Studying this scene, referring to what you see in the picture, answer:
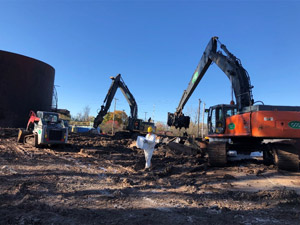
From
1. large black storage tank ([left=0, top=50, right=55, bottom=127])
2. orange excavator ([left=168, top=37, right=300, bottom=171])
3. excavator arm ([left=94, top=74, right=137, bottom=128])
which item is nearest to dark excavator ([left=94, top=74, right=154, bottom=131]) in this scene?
excavator arm ([left=94, top=74, right=137, bottom=128])

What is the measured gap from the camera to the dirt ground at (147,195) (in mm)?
3975

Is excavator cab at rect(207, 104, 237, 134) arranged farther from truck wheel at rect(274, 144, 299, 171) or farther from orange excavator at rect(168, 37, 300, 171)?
truck wheel at rect(274, 144, 299, 171)

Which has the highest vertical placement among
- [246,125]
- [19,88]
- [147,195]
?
[19,88]

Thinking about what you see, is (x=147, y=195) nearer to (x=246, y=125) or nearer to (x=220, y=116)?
(x=246, y=125)

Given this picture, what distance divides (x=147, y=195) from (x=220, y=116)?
5685 millimetres

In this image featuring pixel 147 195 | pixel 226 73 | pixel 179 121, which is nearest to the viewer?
pixel 147 195

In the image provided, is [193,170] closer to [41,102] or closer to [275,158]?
[275,158]

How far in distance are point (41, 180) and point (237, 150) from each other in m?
7.09

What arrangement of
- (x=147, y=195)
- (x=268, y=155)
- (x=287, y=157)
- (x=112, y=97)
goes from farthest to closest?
1. (x=112, y=97)
2. (x=268, y=155)
3. (x=287, y=157)
4. (x=147, y=195)

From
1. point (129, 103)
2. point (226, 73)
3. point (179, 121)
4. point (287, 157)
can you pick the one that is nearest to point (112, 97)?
point (129, 103)

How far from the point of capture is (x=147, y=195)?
538 centimetres

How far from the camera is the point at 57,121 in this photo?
47.8 feet

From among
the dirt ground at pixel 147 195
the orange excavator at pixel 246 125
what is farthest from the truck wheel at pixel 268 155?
the dirt ground at pixel 147 195

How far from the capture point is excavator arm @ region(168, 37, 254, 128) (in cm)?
935
